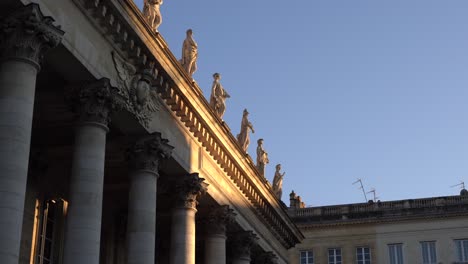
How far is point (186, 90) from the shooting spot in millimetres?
38469

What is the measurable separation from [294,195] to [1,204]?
63962 mm

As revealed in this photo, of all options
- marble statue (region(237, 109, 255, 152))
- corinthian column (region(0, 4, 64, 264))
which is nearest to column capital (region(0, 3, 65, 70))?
corinthian column (region(0, 4, 64, 264))

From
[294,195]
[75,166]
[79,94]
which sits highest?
[294,195]

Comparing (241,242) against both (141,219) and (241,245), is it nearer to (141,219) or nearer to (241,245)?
(241,245)

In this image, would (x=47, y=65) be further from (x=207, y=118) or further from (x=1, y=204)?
(x=207, y=118)

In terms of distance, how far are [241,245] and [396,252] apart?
110ft

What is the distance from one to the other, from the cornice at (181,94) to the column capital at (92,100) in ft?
7.20

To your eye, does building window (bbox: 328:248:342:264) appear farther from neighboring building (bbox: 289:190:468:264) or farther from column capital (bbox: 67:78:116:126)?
column capital (bbox: 67:78:116:126)

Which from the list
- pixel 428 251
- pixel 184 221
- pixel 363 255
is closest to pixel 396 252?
pixel 428 251

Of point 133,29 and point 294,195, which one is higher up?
point 294,195

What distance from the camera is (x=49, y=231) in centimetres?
3691

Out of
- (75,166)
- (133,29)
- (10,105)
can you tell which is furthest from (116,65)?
(10,105)

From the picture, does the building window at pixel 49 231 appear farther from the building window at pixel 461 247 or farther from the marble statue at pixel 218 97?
the building window at pixel 461 247

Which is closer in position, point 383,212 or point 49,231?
point 49,231
